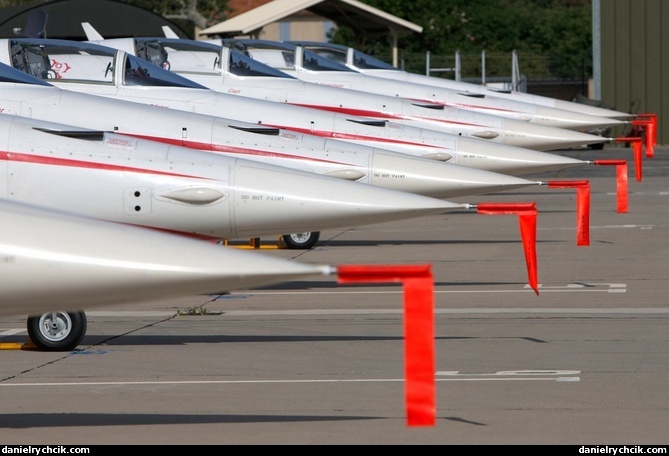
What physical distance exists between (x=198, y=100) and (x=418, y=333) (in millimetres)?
11441

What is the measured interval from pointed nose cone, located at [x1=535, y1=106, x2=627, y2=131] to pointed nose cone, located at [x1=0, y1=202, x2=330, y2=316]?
21409 millimetres

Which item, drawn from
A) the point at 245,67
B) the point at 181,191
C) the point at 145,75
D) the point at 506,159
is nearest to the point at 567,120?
the point at 506,159

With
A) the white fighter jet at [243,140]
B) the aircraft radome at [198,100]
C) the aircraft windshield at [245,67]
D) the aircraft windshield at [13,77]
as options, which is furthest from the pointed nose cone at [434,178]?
the aircraft windshield at [245,67]

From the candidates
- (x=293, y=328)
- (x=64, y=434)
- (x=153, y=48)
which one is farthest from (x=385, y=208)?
(x=153, y=48)

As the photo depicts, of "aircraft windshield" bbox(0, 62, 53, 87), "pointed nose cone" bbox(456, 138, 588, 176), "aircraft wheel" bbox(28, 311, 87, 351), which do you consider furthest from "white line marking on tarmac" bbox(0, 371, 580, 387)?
"pointed nose cone" bbox(456, 138, 588, 176)

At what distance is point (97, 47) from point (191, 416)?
30.8 ft

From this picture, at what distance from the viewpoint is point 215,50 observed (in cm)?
2122

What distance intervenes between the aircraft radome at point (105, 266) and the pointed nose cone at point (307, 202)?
5.35 m

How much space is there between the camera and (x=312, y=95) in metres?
21.7

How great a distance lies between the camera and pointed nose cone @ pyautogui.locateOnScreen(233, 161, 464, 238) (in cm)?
1241

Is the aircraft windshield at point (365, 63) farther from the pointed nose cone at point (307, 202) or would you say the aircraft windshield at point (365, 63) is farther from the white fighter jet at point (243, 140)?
the pointed nose cone at point (307, 202)

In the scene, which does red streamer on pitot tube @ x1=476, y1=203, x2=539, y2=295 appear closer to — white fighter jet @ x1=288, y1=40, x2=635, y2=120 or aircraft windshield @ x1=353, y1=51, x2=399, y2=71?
white fighter jet @ x1=288, y1=40, x2=635, y2=120

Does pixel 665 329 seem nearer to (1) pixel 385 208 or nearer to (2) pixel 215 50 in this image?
(1) pixel 385 208

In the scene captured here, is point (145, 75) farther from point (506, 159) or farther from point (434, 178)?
point (506, 159)
